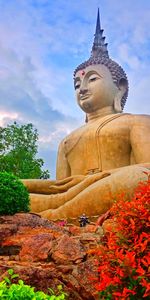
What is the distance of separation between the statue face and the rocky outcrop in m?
4.94

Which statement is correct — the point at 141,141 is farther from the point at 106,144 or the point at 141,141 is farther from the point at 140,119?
the point at 106,144

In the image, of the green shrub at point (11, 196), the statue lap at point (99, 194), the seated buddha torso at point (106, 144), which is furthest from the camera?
the seated buddha torso at point (106, 144)

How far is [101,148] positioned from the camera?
10.0 metres

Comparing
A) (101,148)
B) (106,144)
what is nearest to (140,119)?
(106,144)

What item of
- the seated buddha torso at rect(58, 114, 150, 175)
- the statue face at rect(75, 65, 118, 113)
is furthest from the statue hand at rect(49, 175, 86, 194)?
the statue face at rect(75, 65, 118, 113)

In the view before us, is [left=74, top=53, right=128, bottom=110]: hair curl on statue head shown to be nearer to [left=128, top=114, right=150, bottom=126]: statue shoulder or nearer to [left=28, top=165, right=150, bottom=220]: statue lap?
[left=128, top=114, right=150, bottom=126]: statue shoulder

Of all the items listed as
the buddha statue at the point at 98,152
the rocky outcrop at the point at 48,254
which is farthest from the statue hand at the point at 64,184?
the rocky outcrop at the point at 48,254

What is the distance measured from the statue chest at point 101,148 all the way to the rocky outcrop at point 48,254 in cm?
377

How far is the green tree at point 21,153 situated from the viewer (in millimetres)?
19516

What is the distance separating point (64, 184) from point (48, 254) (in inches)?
179

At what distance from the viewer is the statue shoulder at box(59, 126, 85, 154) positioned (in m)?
10.6

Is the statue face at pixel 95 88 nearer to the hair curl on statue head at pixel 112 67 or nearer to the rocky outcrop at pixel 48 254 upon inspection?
the hair curl on statue head at pixel 112 67

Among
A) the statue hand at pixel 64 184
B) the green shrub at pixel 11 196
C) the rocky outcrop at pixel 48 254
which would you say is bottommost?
the rocky outcrop at pixel 48 254

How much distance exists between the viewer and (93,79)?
35.5ft
